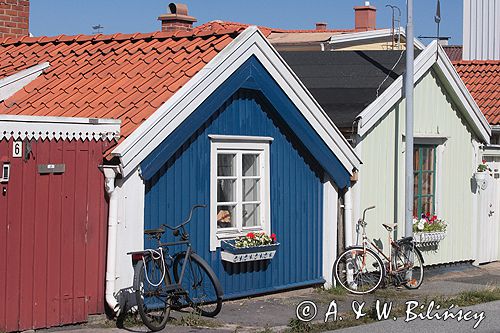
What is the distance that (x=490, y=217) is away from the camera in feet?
61.9

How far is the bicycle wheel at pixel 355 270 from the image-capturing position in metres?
14.6

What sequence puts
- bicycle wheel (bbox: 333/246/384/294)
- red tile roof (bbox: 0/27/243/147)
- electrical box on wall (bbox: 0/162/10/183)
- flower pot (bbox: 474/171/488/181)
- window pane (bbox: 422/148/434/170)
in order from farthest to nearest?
flower pot (bbox: 474/171/488/181) < window pane (bbox: 422/148/434/170) < bicycle wheel (bbox: 333/246/384/294) < red tile roof (bbox: 0/27/243/147) < electrical box on wall (bbox: 0/162/10/183)

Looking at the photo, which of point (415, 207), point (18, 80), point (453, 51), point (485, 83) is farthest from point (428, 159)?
point (453, 51)

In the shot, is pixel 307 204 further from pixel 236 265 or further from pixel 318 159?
pixel 236 265

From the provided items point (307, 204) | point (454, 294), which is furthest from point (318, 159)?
point (454, 294)

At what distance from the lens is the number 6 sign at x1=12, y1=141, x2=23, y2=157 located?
1027 centimetres

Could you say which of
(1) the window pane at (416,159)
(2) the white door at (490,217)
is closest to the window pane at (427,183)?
(1) the window pane at (416,159)

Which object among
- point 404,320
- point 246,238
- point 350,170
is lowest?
point 404,320

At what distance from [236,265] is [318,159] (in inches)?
84.0

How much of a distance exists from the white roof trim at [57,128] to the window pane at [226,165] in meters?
2.11

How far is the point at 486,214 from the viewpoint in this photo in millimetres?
18656

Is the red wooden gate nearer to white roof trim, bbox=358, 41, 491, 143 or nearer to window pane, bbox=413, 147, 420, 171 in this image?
white roof trim, bbox=358, 41, 491, 143

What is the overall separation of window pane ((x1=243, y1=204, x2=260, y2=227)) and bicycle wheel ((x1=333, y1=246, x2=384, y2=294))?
1.64m

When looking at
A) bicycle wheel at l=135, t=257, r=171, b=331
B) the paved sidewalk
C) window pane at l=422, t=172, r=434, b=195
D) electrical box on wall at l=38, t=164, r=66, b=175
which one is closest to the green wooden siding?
window pane at l=422, t=172, r=434, b=195
